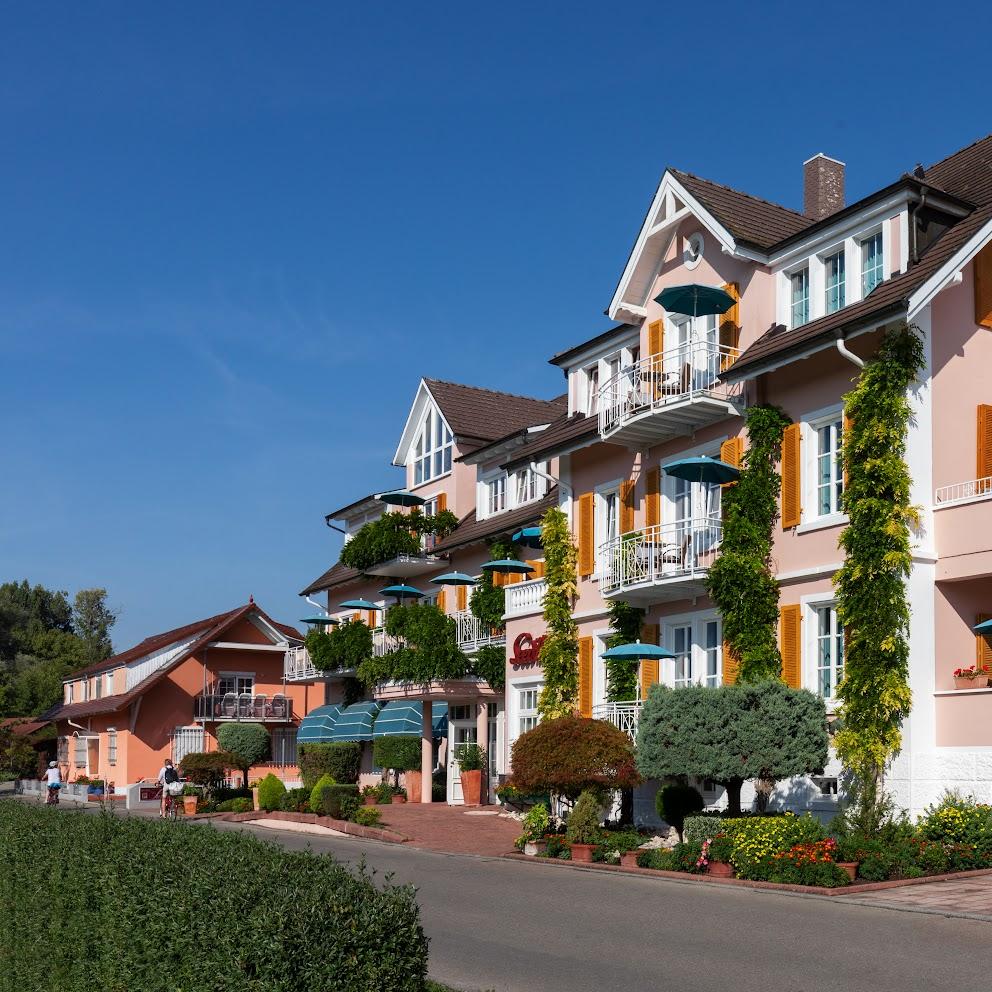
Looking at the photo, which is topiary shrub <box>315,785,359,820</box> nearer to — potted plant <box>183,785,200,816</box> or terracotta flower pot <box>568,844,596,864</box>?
potted plant <box>183,785,200,816</box>

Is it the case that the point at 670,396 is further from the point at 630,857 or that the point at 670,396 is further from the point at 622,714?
the point at 630,857

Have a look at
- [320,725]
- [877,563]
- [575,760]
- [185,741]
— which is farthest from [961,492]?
[185,741]

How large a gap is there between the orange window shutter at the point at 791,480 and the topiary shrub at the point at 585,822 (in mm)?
5838

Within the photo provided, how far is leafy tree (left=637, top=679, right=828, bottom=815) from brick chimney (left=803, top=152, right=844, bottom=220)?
12.0m

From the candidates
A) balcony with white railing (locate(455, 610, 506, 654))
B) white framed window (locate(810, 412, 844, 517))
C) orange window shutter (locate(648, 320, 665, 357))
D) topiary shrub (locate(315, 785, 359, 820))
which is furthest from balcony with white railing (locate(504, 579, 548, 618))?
white framed window (locate(810, 412, 844, 517))

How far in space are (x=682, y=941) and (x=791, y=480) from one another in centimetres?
1126

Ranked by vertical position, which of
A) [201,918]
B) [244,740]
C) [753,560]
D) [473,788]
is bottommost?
[473,788]

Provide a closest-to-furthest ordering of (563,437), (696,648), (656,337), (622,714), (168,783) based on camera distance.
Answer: (696,648), (622,714), (656,337), (563,437), (168,783)

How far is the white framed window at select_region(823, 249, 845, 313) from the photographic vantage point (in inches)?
925

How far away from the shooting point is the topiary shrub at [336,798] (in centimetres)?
2989

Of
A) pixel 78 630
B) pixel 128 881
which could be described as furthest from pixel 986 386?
pixel 78 630

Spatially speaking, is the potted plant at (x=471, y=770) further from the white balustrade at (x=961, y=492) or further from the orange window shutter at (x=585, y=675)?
the white balustrade at (x=961, y=492)

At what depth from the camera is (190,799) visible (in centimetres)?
3603

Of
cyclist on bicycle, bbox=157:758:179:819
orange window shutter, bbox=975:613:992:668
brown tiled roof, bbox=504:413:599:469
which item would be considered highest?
brown tiled roof, bbox=504:413:599:469
